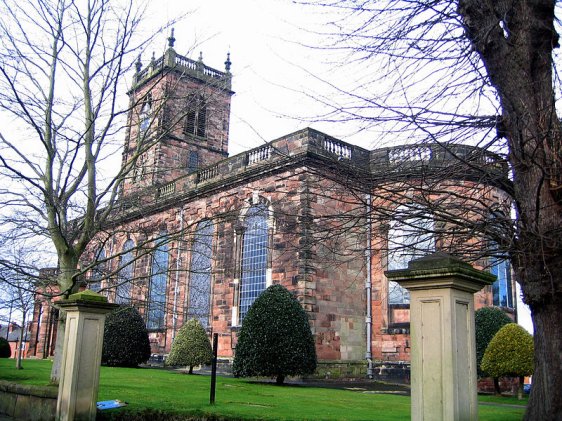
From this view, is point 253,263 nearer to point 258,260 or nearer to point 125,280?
point 258,260

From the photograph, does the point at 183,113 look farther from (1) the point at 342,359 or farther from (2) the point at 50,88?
(1) the point at 342,359

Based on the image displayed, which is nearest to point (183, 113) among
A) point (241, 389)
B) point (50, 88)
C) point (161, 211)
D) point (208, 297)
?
point (50, 88)

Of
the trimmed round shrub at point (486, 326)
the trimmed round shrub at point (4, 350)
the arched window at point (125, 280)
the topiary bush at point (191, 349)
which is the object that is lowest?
the trimmed round shrub at point (4, 350)

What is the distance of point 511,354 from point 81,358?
11494 millimetres

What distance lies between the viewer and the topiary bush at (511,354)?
14781 millimetres

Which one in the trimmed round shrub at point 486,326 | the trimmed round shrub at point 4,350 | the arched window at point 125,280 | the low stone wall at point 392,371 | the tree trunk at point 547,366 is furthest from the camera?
the trimmed round shrub at point 4,350

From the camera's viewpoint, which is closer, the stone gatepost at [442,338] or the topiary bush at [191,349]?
the stone gatepost at [442,338]

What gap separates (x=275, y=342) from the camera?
15797mm

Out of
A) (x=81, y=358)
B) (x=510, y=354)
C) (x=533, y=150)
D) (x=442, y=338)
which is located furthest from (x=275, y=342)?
(x=442, y=338)

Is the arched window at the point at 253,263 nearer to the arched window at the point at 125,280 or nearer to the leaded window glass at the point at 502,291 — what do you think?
the arched window at the point at 125,280

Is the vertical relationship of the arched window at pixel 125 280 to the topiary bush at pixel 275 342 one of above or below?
above

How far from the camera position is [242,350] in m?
16.2

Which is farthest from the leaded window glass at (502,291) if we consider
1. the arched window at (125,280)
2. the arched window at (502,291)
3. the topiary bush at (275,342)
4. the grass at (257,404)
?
the arched window at (125,280)

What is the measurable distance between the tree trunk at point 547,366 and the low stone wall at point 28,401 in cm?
730
